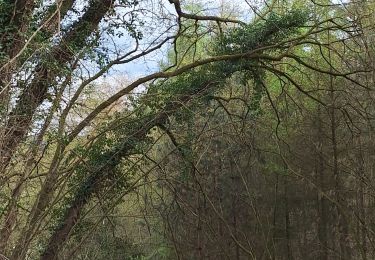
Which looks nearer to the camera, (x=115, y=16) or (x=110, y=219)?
(x=110, y=219)

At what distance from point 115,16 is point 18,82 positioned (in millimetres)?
1875

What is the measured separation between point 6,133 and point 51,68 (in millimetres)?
1005

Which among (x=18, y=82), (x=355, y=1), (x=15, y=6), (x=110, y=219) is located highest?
(x=355, y=1)

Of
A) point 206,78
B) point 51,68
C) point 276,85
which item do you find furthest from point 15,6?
point 276,85

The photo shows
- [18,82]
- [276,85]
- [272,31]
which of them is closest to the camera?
[18,82]

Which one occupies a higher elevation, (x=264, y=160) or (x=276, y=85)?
(x=276, y=85)

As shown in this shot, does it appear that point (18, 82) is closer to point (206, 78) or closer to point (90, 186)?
point (90, 186)

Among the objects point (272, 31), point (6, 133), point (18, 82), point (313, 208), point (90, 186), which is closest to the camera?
A: point (6, 133)

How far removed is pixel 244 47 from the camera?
6.47 metres

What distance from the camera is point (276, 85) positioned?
1058 cm

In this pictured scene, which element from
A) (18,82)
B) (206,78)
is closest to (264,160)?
(206,78)

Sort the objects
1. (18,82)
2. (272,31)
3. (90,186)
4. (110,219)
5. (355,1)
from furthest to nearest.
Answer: (272,31) < (90,186) < (355,1) < (110,219) < (18,82)

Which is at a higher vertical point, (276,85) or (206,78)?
(276,85)

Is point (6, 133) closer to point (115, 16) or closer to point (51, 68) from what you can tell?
point (51, 68)
